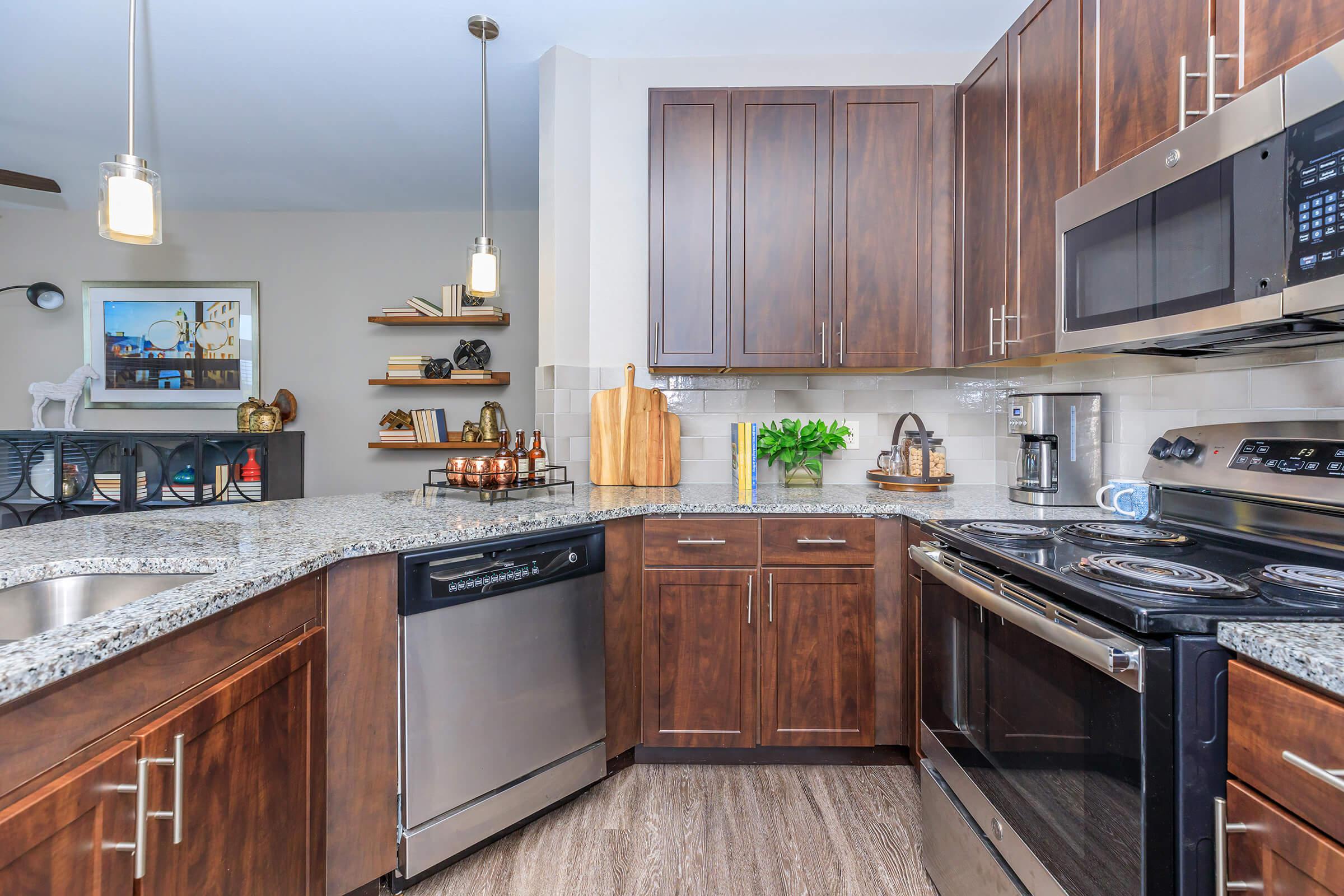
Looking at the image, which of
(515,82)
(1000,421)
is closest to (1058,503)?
(1000,421)

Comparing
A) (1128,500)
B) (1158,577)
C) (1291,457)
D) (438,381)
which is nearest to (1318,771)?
(1158,577)

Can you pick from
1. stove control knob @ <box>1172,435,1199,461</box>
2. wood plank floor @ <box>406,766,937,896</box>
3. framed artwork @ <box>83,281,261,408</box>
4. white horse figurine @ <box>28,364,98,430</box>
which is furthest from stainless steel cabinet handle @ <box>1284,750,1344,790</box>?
white horse figurine @ <box>28,364,98,430</box>

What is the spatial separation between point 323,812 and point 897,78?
10.2 ft

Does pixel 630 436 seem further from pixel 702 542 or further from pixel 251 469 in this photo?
pixel 251 469

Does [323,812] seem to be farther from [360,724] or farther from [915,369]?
[915,369]

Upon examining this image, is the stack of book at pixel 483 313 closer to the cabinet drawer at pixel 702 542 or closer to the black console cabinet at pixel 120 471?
the black console cabinet at pixel 120 471

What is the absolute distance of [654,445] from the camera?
8.35 feet

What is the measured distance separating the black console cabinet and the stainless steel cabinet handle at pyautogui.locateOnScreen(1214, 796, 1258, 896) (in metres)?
4.27

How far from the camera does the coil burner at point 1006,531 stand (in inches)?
55.6

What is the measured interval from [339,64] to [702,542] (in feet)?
7.87

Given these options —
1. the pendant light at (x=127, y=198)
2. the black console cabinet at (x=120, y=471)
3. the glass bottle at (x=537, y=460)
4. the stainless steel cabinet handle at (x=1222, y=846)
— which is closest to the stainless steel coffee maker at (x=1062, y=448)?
the stainless steel cabinet handle at (x=1222, y=846)

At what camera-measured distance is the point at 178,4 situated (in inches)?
89.0

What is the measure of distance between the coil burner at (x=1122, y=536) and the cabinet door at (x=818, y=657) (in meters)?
0.71

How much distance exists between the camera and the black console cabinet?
12.1 feet
